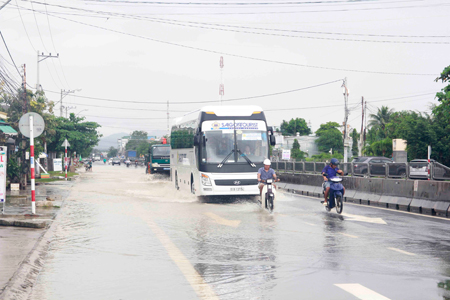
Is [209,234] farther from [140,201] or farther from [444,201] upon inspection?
[140,201]

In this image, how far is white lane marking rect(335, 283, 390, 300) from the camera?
6.09 m

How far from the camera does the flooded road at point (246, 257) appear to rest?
6.56 m

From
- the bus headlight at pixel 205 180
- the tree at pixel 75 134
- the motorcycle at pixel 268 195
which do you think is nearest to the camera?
the motorcycle at pixel 268 195

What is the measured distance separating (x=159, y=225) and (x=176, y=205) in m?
5.95

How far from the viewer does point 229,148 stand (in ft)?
65.3

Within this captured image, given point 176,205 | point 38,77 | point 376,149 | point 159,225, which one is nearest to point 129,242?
point 159,225

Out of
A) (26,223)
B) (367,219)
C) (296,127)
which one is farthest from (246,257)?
(296,127)

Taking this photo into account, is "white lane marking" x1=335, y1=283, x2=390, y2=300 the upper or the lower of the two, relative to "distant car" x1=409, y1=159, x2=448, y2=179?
lower

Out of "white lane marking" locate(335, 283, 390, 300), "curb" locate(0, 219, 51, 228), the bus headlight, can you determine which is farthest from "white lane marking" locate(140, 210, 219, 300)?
the bus headlight

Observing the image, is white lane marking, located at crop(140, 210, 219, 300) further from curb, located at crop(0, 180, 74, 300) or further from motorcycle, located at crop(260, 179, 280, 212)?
motorcycle, located at crop(260, 179, 280, 212)

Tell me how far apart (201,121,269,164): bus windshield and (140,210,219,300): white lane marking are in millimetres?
7998

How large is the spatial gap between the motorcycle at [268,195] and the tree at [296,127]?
12830 centimetres

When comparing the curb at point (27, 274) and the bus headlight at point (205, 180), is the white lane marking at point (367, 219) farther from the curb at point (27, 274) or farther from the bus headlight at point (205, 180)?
the curb at point (27, 274)

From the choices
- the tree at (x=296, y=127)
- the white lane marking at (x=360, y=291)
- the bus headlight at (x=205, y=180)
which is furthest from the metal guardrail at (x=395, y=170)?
the tree at (x=296, y=127)
